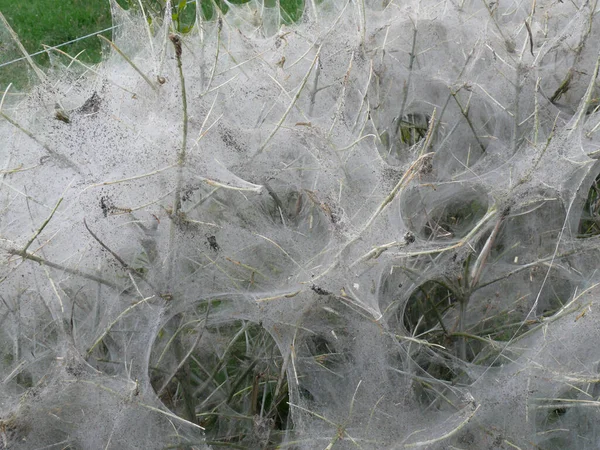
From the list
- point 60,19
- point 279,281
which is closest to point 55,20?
point 60,19

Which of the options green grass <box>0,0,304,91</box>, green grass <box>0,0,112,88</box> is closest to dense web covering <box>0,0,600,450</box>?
green grass <box>0,0,304,91</box>

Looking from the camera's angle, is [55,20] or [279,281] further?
[55,20]

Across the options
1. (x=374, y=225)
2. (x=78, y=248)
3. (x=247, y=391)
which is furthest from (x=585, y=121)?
(x=78, y=248)

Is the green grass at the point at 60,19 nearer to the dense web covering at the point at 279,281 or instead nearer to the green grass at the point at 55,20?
the green grass at the point at 55,20

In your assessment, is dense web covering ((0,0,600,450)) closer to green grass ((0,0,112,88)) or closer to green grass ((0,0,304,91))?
green grass ((0,0,304,91))

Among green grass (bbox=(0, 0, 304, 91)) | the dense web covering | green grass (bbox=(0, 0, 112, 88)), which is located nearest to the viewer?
the dense web covering

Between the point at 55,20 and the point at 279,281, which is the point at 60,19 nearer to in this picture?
the point at 55,20

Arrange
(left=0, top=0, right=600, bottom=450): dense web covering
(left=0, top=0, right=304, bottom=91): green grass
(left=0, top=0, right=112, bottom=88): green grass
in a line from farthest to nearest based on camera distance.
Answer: (left=0, top=0, right=112, bottom=88): green grass
(left=0, top=0, right=304, bottom=91): green grass
(left=0, top=0, right=600, bottom=450): dense web covering

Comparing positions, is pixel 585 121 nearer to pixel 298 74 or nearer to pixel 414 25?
pixel 414 25
